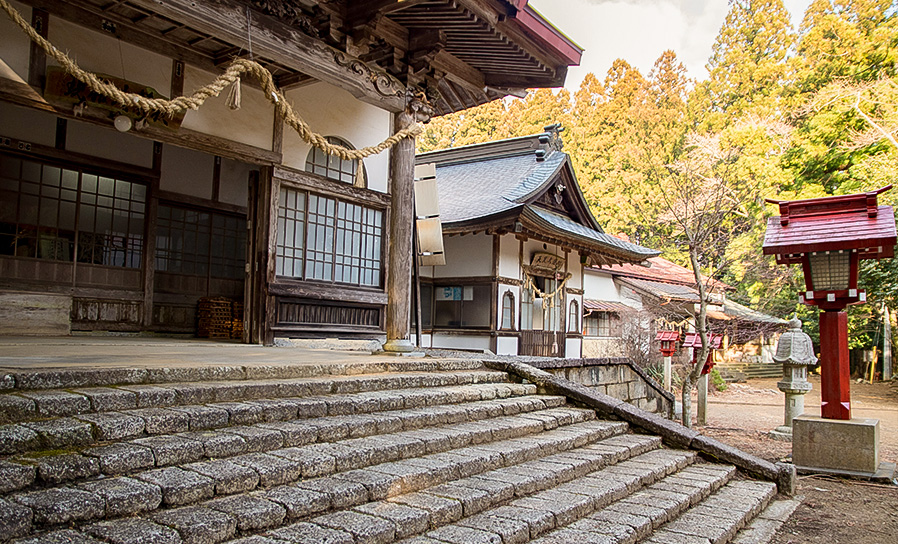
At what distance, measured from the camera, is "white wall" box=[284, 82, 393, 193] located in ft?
29.6

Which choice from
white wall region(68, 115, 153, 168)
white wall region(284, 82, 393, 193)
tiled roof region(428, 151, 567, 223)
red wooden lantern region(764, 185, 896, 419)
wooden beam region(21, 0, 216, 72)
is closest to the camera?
wooden beam region(21, 0, 216, 72)

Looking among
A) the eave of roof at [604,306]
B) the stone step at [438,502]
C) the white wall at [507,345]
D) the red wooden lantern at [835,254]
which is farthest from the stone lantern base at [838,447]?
the eave of roof at [604,306]

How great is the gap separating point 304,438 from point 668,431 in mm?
4039

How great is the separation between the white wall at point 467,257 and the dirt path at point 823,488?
18.6 feet

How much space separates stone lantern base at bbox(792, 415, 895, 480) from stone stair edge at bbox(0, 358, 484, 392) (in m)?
5.13

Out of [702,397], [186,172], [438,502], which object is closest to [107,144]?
[186,172]

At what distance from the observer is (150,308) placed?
9.52 metres

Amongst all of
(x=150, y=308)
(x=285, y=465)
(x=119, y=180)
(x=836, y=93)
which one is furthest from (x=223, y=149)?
(x=836, y=93)

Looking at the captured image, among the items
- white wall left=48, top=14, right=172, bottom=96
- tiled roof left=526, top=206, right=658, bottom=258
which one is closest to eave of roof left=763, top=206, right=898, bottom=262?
tiled roof left=526, top=206, right=658, bottom=258

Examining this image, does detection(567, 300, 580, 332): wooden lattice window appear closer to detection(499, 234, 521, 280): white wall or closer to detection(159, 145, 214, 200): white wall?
detection(499, 234, 521, 280): white wall

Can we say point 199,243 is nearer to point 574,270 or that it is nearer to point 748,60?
point 574,270

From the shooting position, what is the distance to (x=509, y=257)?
47.3 feet

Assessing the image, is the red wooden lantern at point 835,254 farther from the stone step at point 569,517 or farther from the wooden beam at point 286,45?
the wooden beam at point 286,45

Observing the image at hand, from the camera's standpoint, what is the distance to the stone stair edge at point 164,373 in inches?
136
